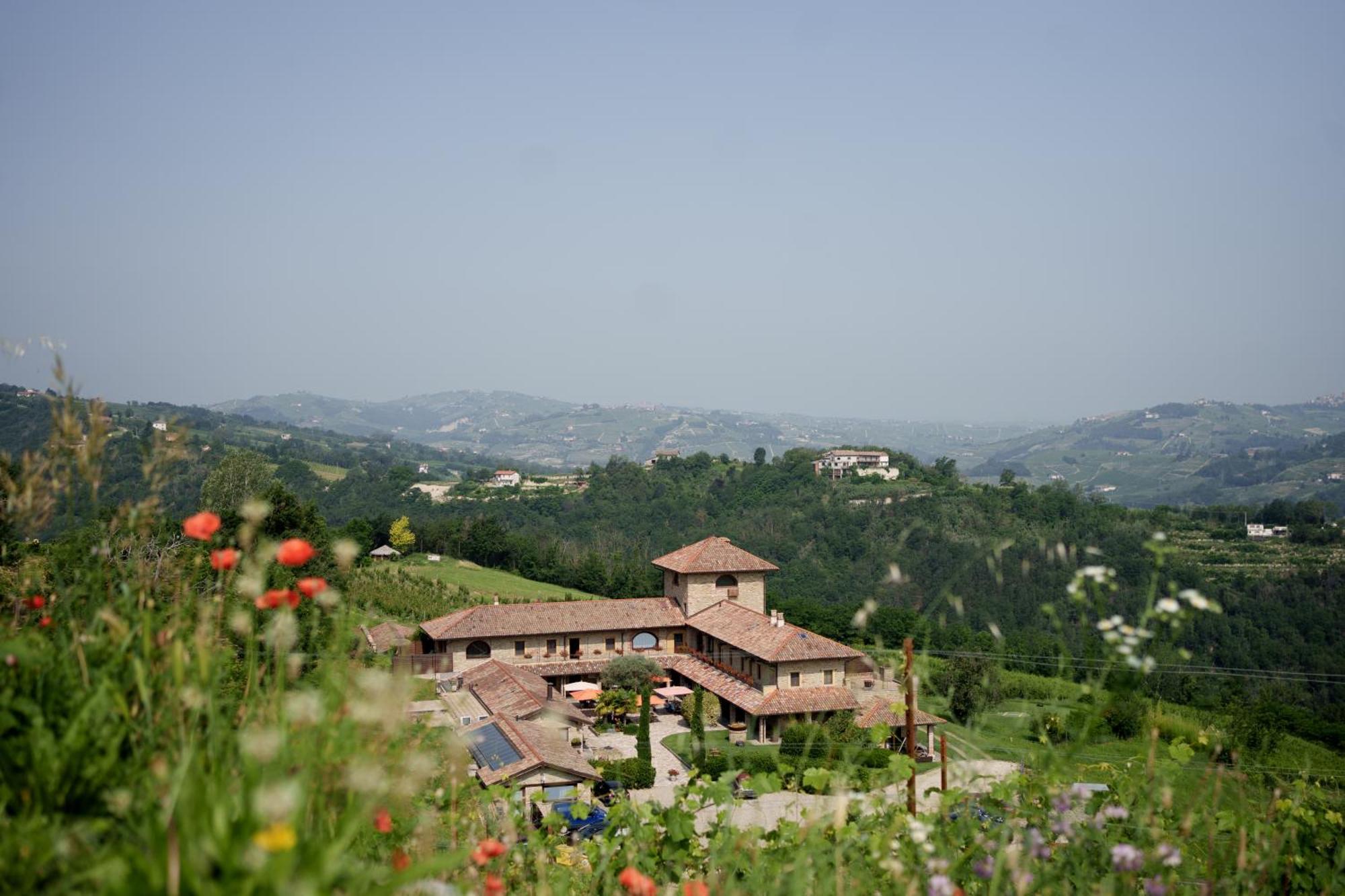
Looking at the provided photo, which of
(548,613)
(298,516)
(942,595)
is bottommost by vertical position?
(548,613)

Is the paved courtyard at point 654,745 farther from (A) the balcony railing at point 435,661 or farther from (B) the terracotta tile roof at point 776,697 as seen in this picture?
(A) the balcony railing at point 435,661

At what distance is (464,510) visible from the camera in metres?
77.3

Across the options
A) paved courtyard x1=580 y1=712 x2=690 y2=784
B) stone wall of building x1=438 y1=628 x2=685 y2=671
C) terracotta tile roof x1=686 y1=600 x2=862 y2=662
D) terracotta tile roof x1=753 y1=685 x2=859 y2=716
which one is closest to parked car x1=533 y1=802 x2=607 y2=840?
paved courtyard x1=580 y1=712 x2=690 y2=784

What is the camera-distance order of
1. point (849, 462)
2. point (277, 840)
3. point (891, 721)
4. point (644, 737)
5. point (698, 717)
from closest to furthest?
point (277, 840), point (698, 717), point (644, 737), point (891, 721), point (849, 462)

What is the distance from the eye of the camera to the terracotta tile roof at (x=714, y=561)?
3044 centimetres

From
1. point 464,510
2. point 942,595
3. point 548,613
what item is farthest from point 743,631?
point 464,510

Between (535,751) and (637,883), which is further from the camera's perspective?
(535,751)

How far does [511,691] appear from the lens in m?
24.0

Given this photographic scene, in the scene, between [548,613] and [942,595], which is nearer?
[942,595]

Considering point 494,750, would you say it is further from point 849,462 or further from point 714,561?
point 849,462

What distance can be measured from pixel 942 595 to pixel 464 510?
253 ft

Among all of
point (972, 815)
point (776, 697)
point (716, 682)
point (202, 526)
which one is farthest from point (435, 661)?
point (202, 526)

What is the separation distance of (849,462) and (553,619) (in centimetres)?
6661

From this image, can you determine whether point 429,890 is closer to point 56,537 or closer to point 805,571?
point 56,537
